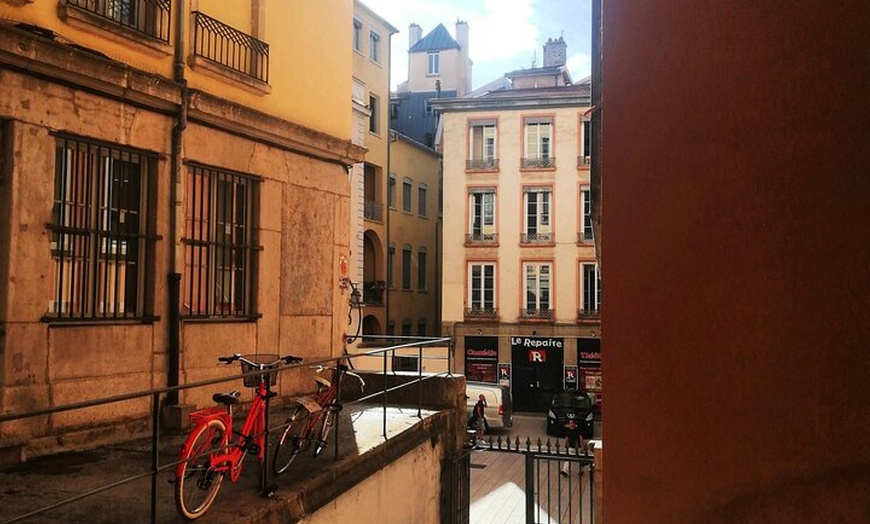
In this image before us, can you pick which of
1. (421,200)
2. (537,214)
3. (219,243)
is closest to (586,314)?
(537,214)

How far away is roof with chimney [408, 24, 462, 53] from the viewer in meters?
45.3

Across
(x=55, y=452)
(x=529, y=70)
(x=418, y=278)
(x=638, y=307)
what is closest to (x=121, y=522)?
(x=55, y=452)

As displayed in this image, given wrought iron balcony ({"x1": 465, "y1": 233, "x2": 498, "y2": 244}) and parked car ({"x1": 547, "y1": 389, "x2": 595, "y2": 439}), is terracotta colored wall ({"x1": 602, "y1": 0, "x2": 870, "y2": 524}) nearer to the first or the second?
parked car ({"x1": 547, "y1": 389, "x2": 595, "y2": 439})

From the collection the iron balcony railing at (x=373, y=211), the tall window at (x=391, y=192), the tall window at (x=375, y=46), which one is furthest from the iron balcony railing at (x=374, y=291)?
the tall window at (x=375, y=46)

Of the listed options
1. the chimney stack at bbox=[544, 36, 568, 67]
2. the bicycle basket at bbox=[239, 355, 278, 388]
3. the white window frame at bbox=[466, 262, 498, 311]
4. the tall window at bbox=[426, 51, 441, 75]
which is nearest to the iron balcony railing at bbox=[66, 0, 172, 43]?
the bicycle basket at bbox=[239, 355, 278, 388]

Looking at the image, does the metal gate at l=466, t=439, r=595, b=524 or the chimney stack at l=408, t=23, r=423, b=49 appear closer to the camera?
the metal gate at l=466, t=439, r=595, b=524

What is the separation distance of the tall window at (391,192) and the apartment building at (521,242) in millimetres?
2718

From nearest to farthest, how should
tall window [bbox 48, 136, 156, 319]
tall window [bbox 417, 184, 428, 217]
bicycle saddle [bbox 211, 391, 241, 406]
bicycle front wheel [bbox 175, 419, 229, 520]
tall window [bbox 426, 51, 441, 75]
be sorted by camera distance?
bicycle front wheel [bbox 175, 419, 229, 520] < bicycle saddle [bbox 211, 391, 241, 406] < tall window [bbox 48, 136, 156, 319] < tall window [bbox 417, 184, 428, 217] < tall window [bbox 426, 51, 441, 75]

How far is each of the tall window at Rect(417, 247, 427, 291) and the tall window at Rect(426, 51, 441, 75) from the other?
1343 cm

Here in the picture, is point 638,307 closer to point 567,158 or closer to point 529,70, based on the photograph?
point 567,158

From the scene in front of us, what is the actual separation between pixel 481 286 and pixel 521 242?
280 cm

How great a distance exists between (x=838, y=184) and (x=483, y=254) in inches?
1245

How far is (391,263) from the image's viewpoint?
34.6 m

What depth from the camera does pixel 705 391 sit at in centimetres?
191
